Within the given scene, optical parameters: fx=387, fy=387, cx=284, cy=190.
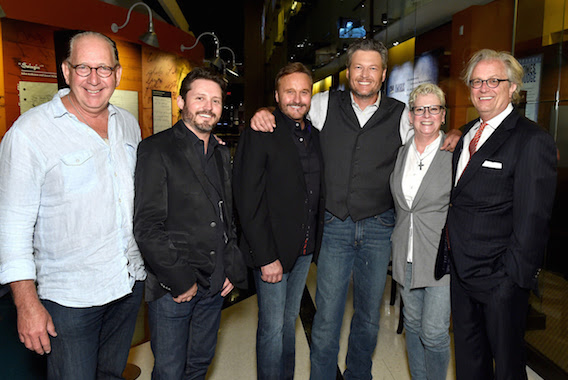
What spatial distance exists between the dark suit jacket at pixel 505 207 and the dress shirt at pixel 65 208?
1492 mm

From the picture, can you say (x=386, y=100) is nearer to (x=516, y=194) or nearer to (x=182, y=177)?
(x=516, y=194)

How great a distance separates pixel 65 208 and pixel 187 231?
48 centimetres

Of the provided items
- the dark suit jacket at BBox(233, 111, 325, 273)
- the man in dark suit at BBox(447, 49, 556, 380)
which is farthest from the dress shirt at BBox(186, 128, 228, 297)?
the man in dark suit at BBox(447, 49, 556, 380)

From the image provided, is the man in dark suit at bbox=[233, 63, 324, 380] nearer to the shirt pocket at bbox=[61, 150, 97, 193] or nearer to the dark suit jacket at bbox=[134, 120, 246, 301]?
the dark suit jacket at bbox=[134, 120, 246, 301]

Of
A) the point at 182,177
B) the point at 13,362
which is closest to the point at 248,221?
the point at 182,177

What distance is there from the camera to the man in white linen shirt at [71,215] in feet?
4.42

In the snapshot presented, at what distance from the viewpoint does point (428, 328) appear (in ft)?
6.49

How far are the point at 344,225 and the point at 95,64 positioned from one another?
1.44 meters

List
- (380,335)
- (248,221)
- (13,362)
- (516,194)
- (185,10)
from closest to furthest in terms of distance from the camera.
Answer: (516,194) < (248,221) < (13,362) < (380,335) < (185,10)

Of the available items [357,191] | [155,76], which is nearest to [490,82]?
[357,191]

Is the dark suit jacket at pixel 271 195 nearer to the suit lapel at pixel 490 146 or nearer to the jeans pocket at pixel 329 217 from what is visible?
the jeans pocket at pixel 329 217

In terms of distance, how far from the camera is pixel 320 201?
210cm

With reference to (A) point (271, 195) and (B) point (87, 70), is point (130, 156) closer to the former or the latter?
(B) point (87, 70)

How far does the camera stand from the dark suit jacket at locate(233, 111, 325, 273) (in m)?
1.92
